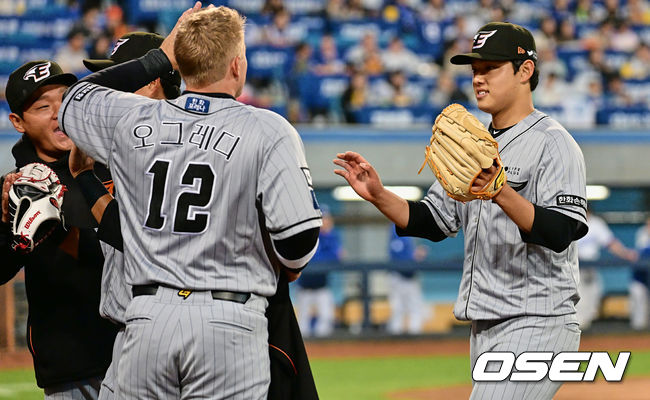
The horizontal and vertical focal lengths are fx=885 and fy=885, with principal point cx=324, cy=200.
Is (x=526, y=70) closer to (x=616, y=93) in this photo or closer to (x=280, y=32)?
(x=280, y=32)

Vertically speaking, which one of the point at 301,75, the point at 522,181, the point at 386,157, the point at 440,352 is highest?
the point at 522,181

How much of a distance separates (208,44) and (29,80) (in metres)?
1.12

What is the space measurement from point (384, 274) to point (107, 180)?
27.5 ft

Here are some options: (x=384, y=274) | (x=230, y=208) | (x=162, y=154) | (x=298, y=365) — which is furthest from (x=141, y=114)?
(x=384, y=274)

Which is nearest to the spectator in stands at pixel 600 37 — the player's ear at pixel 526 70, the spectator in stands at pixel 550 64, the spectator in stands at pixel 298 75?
the spectator in stands at pixel 550 64

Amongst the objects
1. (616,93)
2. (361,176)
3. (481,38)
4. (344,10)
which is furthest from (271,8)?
(361,176)

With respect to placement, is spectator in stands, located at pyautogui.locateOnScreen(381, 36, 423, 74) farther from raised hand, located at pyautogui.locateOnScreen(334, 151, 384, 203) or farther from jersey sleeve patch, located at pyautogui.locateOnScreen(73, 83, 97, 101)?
jersey sleeve patch, located at pyautogui.locateOnScreen(73, 83, 97, 101)

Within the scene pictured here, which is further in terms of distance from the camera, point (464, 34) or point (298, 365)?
point (464, 34)

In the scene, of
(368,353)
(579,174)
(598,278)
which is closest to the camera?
(579,174)

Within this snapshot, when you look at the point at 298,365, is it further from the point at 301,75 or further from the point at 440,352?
the point at 301,75

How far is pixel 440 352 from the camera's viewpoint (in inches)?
411

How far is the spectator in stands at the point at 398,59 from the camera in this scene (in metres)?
13.2

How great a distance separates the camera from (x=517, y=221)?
9.91ft

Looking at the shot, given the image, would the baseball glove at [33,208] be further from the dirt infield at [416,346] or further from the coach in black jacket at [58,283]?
the dirt infield at [416,346]
